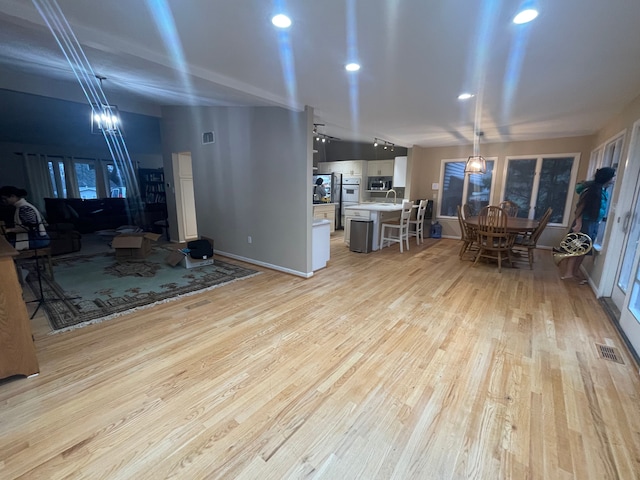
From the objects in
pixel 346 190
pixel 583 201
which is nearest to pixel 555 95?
pixel 583 201

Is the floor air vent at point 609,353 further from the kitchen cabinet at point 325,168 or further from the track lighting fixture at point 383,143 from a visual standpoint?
the kitchen cabinet at point 325,168

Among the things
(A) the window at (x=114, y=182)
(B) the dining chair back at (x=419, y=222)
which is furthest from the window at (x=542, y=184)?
(A) the window at (x=114, y=182)

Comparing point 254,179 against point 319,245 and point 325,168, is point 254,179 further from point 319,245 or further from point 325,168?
point 325,168

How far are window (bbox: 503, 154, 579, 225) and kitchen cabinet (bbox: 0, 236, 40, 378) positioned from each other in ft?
25.2

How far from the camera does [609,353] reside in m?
2.15

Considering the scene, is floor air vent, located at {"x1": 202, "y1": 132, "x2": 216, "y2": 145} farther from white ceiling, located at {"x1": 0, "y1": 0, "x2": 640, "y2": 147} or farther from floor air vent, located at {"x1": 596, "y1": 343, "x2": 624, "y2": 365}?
floor air vent, located at {"x1": 596, "y1": 343, "x2": 624, "y2": 365}

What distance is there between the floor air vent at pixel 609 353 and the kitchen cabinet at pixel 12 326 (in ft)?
13.8

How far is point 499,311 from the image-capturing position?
9.46 ft

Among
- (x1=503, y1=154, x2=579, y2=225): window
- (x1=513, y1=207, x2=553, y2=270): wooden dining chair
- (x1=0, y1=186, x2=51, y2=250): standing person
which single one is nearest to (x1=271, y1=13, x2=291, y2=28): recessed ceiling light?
(x1=0, y1=186, x2=51, y2=250): standing person

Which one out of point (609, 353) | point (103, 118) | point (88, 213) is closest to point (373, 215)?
point (609, 353)

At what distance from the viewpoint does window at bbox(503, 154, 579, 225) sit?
18.0ft

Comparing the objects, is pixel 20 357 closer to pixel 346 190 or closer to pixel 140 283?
pixel 140 283

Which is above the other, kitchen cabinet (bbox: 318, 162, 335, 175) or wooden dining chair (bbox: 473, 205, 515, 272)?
kitchen cabinet (bbox: 318, 162, 335, 175)

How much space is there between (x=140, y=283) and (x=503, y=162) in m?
7.30
